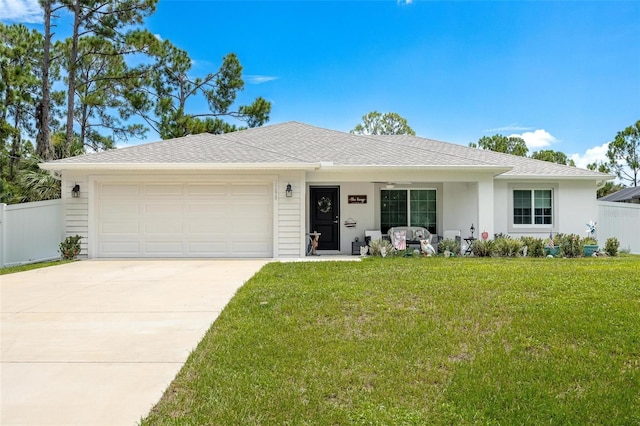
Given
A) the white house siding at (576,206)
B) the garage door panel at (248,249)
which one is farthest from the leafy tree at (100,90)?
the white house siding at (576,206)

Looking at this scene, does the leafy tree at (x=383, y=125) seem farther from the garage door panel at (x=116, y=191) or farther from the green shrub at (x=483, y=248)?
the garage door panel at (x=116, y=191)

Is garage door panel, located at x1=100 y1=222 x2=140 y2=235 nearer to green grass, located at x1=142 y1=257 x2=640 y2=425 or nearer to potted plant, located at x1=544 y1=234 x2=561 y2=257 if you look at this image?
green grass, located at x1=142 y1=257 x2=640 y2=425

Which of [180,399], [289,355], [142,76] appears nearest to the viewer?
[180,399]

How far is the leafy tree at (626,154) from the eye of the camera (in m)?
29.5

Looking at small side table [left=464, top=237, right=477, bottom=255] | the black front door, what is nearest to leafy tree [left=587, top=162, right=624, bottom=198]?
small side table [left=464, top=237, right=477, bottom=255]

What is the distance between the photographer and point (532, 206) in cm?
1333

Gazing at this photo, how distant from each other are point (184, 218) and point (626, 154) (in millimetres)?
32248

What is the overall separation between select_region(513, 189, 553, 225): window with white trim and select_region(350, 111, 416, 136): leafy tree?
73.5 feet

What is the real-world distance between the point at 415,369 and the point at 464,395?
53 cm

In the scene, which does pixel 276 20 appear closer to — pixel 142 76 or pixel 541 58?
pixel 142 76

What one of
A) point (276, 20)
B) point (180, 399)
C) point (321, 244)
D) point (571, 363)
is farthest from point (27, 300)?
point (276, 20)

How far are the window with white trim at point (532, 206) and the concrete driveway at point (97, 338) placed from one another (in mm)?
9133

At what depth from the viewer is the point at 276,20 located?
60.0 feet

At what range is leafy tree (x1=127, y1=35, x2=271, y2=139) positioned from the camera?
22.6 metres
